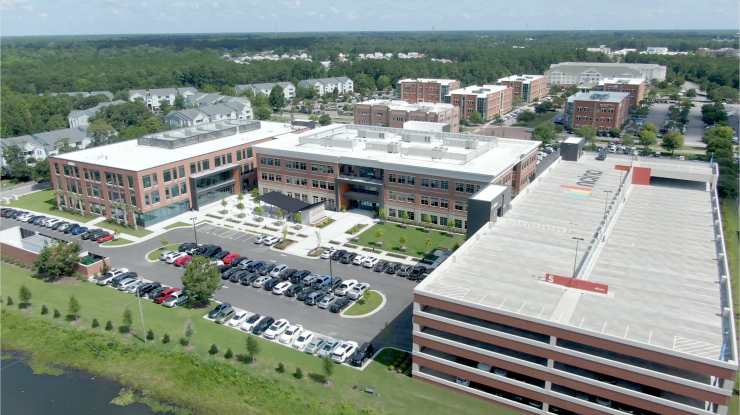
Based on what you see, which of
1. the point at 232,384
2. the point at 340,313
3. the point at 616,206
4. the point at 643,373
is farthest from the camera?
the point at 616,206

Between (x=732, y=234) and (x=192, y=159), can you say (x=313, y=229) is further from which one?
(x=732, y=234)

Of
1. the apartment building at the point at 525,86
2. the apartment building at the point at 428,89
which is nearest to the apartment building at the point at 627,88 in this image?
the apartment building at the point at 525,86

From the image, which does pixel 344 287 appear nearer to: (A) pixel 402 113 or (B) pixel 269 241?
(B) pixel 269 241

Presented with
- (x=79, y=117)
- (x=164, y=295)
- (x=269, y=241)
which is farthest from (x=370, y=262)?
(x=79, y=117)

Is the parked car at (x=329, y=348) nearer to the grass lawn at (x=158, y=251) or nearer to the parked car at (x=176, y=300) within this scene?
the parked car at (x=176, y=300)

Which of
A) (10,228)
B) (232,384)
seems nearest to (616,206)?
(232,384)

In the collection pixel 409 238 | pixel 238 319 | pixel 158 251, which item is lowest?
pixel 238 319
